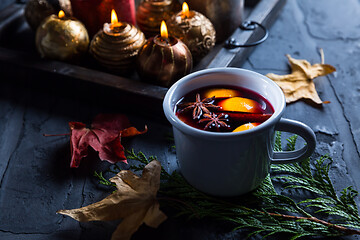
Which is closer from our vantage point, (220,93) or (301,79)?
(220,93)

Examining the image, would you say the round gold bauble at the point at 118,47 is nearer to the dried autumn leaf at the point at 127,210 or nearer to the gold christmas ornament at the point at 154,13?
the gold christmas ornament at the point at 154,13

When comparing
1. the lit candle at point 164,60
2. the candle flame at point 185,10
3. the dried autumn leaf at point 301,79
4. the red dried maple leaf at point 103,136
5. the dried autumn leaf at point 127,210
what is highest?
the candle flame at point 185,10

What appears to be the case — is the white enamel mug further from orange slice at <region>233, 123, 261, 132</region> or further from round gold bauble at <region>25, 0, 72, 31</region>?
round gold bauble at <region>25, 0, 72, 31</region>

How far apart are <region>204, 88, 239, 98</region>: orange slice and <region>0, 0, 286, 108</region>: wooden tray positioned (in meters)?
0.12

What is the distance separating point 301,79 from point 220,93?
29 centimetres

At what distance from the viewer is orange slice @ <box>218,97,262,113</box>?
588 mm

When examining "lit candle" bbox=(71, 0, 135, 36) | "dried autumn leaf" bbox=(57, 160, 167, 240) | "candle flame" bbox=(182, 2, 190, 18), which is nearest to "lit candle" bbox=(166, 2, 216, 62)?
"candle flame" bbox=(182, 2, 190, 18)

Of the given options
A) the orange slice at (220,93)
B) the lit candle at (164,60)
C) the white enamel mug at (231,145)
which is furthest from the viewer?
the lit candle at (164,60)

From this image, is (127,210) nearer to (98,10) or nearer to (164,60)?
(164,60)

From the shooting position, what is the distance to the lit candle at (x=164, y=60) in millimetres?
726

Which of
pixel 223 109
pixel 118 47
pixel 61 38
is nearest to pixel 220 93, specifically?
pixel 223 109

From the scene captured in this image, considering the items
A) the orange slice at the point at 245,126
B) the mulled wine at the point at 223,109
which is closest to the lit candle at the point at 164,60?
the mulled wine at the point at 223,109

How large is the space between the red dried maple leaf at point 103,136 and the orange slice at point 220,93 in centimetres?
14

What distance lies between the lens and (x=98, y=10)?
879mm
